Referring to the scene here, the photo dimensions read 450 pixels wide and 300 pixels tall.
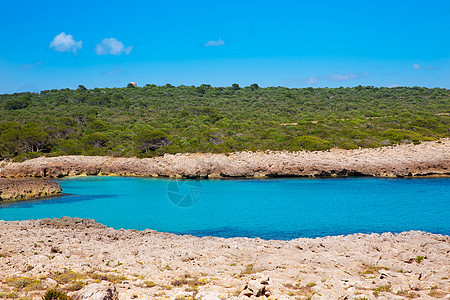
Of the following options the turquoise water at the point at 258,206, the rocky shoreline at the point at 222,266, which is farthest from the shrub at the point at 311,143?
the rocky shoreline at the point at 222,266

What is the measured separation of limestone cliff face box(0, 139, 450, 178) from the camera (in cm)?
3284

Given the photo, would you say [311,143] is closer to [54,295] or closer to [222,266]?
[222,266]

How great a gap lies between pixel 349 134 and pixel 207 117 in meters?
22.2

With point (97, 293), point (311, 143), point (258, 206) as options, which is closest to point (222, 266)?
point (97, 293)

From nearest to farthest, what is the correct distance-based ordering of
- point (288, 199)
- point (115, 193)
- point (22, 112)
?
point (288, 199), point (115, 193), point (22, 112)

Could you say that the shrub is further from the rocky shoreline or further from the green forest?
the rocky shoreline

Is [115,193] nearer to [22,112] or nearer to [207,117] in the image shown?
[207,117]

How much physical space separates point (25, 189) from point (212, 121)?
1365 inches

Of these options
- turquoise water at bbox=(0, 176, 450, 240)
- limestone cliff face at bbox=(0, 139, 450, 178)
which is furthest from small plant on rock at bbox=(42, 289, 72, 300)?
limestone cliff face at bbox=(0, 139, 450, 178)

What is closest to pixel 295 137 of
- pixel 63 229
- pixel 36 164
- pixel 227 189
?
pixel 227 189

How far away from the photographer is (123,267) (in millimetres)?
8844

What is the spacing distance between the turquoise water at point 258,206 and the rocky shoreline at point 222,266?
5089 mm

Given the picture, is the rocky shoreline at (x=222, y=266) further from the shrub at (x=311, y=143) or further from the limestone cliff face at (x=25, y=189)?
the shrub at (x=311, y=143)

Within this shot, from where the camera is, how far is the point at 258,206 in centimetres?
2228
